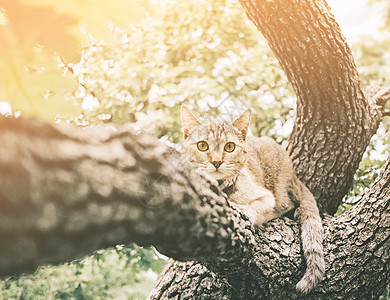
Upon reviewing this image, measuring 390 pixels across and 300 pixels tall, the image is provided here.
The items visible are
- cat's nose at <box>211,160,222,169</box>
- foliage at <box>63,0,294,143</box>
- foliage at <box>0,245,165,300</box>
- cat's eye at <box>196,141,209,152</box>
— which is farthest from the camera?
foliage at <box>63,0,294,143</box>

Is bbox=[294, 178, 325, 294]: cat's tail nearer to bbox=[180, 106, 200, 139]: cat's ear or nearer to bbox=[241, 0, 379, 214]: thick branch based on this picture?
bbox=[241, 0, 379, 214]: thick branch

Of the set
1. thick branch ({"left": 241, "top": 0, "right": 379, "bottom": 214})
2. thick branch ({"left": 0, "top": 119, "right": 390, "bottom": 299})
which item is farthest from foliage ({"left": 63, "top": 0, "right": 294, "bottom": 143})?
thick branch ({"left": 0, "top": 119, "right": 390, "bottom": 299})

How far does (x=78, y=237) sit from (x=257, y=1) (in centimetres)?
226

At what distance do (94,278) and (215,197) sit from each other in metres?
3.03

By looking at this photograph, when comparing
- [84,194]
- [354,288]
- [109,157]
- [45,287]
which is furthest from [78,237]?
[45,287]

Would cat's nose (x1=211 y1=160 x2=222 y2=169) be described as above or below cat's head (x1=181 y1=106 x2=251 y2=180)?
below

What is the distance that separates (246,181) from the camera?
261 centimetres

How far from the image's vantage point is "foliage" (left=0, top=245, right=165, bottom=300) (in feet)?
11.7

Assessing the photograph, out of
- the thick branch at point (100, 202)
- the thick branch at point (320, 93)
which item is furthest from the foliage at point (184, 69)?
the thick branch at point (100, 202)

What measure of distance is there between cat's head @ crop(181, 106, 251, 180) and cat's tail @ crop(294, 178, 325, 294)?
59cm

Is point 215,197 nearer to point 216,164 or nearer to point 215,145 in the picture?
point 216,164

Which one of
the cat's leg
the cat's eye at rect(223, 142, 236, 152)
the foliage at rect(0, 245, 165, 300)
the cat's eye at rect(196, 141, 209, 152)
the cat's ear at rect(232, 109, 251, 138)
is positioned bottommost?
the foliage at rect(0, 245, 165, 300)

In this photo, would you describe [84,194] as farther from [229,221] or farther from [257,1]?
[257,1]

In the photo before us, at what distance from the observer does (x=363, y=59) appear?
5.23m
